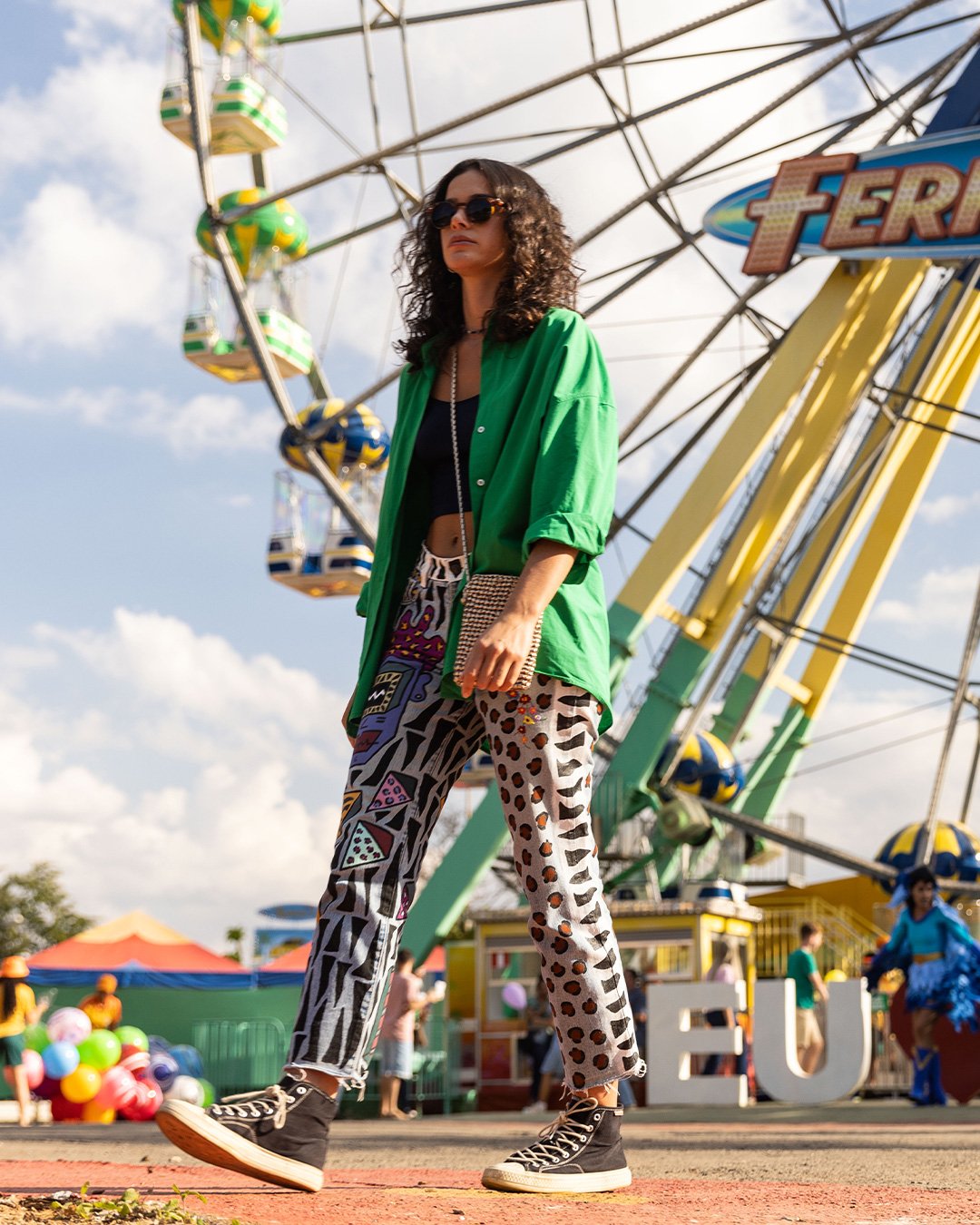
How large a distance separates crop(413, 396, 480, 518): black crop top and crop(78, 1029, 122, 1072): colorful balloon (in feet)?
35.2

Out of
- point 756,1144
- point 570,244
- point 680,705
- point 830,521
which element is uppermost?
point 830,521

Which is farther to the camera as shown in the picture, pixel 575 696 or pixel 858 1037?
pixel 858 1037

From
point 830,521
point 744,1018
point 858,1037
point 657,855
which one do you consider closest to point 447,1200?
point 858,1037

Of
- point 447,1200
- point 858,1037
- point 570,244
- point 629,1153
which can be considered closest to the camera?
point 447,1200

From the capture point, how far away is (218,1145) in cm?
263

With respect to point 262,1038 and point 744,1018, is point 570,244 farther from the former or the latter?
point 262,1038

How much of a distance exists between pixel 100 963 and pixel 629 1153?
600 inches

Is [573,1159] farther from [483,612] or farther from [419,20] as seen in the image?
[419,20]

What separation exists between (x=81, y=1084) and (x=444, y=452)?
10779 mm

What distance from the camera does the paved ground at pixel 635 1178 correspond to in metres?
2.68

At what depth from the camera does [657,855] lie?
19.2 m

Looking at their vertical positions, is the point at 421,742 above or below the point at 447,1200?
above

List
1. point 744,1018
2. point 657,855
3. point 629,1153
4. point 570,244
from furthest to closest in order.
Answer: point 657,855 → point 744,1018 → point 629,1153 → point 570,244

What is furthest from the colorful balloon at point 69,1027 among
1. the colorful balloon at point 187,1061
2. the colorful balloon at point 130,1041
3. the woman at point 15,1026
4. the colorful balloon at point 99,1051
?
the woman at point 15,1026
